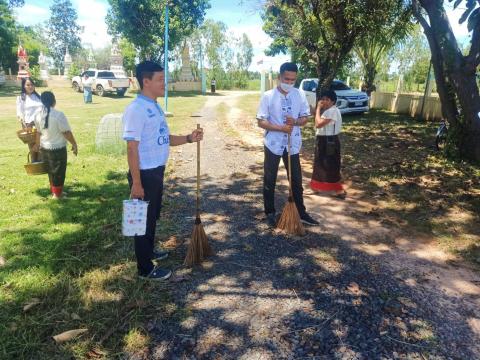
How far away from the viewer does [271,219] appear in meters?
5.02

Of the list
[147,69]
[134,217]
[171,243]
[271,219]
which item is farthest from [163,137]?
[271,219]

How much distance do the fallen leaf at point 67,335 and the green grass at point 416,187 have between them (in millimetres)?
3939

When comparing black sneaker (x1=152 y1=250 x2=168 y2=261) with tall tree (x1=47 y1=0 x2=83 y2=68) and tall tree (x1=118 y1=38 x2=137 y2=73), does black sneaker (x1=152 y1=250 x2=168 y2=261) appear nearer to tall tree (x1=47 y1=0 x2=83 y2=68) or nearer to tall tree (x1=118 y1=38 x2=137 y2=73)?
tall tree (x1=118 y1=38 x2=137 y2=73)

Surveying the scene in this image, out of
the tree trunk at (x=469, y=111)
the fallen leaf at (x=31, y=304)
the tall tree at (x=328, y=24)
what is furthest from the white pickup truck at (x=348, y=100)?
the fallen leaf at (x=31, y=304)

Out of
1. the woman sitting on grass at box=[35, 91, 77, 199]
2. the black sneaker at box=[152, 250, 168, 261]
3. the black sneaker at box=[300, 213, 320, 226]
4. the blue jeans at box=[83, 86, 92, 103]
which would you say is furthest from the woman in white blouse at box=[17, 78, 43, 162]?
the blue jeans at box=[83, 86, 92, 103]

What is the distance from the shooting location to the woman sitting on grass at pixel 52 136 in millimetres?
5359

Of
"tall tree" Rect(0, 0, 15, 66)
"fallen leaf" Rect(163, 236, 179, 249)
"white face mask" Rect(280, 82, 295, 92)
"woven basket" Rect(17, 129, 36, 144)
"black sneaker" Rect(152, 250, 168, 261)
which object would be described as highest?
"tall tree" Rect(0, 0, 15, 66)

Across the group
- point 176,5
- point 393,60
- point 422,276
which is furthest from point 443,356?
point 393,60

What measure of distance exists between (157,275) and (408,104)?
58.1ft

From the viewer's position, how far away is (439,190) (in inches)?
256

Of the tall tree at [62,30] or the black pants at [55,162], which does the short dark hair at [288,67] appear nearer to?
the black pants at [55,162]

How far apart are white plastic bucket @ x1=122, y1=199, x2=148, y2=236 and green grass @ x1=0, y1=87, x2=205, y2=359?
653 millimetres

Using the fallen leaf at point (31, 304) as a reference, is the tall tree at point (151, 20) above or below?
above

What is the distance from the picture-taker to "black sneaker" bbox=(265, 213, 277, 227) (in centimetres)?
493
